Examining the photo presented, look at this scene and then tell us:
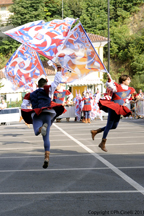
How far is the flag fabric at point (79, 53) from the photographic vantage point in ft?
56.5

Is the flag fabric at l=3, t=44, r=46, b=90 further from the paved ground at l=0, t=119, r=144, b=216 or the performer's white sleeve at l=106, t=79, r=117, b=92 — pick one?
the performer's white sleeve at l=106, t=79, r=117, b=92

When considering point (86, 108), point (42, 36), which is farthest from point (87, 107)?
point (42, 36)

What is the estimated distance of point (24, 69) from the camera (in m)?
22.7

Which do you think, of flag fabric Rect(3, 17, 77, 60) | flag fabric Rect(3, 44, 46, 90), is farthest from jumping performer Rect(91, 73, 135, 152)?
flag fabric Rect(3, 44, 46, 90)

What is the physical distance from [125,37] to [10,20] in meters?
18.5

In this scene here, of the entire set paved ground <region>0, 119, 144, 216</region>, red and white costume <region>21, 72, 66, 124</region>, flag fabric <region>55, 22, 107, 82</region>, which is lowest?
paved ground <region>0, 119, 144, 216</region>

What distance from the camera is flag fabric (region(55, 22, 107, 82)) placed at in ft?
56.5

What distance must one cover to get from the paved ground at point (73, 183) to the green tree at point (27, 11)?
52.9 meters

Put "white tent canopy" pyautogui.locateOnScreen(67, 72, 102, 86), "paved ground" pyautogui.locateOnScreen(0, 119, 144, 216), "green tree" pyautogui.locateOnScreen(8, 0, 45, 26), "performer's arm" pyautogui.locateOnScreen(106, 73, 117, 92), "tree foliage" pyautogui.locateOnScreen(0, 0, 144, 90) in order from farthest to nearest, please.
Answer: "green tree" pyautogui.locateOnScreen(8, 0, 45, 26), "tree foliage" pyautogui.locateOnScreen(0, 0, 144, 90), "white tent canopy" pyautogui.locateOnScreen(67, 72, 102, 86), "performer's arm" pyautogui.locateOnScreen(106, 73, 117, 92), "paved ground" pyautogui.locateOnScreen(0, 119, 144, 216)

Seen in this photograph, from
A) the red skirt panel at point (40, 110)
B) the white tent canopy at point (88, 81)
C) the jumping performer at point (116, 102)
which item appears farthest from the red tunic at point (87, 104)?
the white tent canopy at point (88, 81)

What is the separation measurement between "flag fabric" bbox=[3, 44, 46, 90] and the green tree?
38.2 metres

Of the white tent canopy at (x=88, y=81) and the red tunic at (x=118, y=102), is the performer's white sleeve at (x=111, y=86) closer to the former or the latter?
the red tunic at (x=118, y=102)

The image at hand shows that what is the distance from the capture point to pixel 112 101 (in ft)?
30.4

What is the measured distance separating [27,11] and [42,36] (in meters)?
45.1
